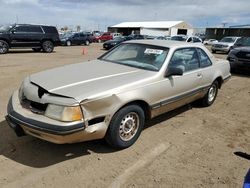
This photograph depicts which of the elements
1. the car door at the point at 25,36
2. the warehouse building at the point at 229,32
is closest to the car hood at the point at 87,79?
the car door at the point at 25,36

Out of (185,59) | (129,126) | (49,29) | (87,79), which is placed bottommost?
(129,126)

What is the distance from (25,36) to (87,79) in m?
14.9

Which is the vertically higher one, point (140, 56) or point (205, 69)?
point (140, 56)

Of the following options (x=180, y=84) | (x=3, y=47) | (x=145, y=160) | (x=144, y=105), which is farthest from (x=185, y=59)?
(x=3, y=47)

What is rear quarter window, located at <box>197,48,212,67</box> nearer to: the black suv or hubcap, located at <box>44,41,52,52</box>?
the black suv

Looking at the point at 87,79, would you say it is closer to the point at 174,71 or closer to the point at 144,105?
the point at 144,105

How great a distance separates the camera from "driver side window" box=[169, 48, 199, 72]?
470 cm

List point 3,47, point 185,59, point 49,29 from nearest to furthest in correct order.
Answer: point 185,59 → point 3,47 → point 49,29

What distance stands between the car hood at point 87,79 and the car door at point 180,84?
1.33 feet

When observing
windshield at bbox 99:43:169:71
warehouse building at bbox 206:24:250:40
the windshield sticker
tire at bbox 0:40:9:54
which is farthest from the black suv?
warehouse building at bbox 206:24:250:40

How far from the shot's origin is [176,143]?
4.26 m

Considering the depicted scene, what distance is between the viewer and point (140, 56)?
478cm

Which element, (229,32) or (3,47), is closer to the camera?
(3,47)

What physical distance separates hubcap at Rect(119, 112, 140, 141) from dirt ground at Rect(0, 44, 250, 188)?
0.63 ft
